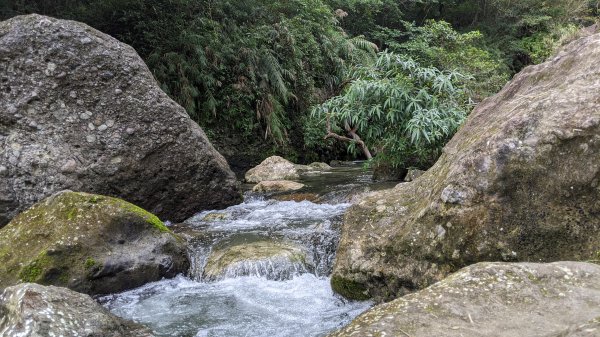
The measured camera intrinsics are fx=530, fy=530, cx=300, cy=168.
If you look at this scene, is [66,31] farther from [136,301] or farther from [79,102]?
[136,301]

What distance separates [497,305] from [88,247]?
355cm

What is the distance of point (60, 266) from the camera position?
14.5 ft

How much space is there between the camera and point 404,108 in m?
7.70

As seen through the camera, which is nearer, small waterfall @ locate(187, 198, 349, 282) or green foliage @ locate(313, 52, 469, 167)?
small waterfall @ locate(187, 198, 349, 282)

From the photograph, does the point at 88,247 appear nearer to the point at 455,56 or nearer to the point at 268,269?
the point at 268,269

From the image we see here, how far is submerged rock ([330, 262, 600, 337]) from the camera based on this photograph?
2.17 m

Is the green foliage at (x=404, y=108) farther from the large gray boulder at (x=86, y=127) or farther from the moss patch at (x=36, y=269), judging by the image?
the moss patch at (x=36, y=269)

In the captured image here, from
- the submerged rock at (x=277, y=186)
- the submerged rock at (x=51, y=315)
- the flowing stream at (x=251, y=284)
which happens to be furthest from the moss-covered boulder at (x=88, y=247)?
the submerged rock at (x=277, y=186)

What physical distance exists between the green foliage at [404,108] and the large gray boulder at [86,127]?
7.93ft

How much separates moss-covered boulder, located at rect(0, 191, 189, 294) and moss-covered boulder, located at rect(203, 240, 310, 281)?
359 millimetres

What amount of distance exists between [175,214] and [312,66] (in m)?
10.2

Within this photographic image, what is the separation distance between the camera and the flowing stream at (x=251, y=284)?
3957 mm

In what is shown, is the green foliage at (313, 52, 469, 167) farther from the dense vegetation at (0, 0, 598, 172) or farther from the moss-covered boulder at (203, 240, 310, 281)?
the moss-covered boulder at (203, 240, 310, 281)

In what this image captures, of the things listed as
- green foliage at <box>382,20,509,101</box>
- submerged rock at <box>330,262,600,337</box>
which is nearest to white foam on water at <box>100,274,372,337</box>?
submerged rock at <box>330,262,600,337</box>
